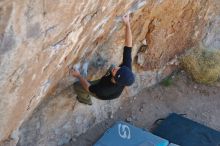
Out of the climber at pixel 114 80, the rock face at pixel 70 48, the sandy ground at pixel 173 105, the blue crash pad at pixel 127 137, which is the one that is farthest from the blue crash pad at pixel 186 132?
the climber at pixel 114 80

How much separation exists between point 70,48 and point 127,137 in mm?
2133

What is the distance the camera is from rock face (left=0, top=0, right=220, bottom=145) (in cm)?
352

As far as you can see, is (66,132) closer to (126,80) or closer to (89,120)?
(89,120)

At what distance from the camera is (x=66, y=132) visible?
6.25m

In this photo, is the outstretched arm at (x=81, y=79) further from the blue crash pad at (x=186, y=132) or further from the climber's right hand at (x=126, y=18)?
the blue crash pad at (x=186, y=132)

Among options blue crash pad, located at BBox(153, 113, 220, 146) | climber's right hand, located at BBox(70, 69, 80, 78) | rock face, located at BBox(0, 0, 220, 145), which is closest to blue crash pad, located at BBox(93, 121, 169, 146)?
rock face, located at BBox(0, 0, 220, 145)

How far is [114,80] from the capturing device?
16.9ft

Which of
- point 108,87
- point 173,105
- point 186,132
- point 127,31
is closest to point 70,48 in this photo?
point 108,87

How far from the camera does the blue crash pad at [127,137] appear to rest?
5.97m

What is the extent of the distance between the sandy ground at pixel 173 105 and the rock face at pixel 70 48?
127 millimetres

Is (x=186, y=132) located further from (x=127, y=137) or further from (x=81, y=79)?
(x=81, y=79)

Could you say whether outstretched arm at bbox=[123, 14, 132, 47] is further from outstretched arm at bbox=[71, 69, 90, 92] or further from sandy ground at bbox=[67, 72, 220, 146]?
sandy ground at bbox=[67, 72, 220, 146]

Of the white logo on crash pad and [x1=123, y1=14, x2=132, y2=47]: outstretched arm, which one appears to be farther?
the white logo on crash pad

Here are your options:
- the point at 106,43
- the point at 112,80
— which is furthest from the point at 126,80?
the point at 106,43
